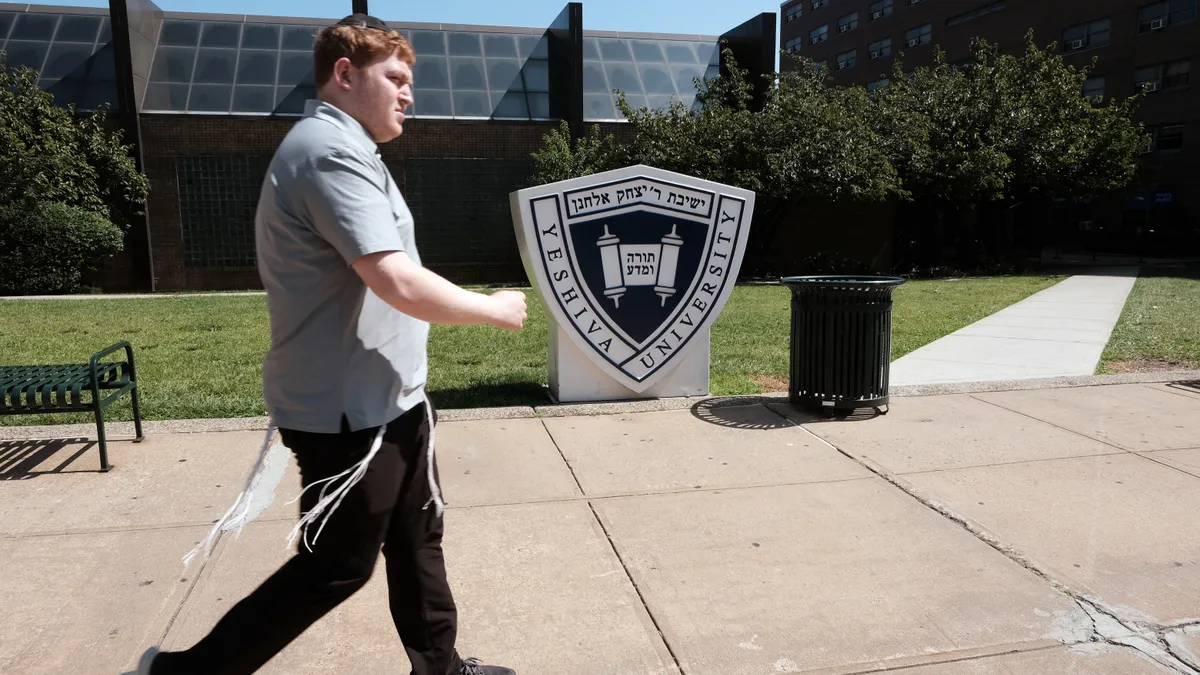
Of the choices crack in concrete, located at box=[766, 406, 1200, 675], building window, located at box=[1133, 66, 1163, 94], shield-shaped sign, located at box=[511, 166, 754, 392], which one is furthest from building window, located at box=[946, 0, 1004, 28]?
crack in concrete, located at box=[766, 406, 1200, 675]

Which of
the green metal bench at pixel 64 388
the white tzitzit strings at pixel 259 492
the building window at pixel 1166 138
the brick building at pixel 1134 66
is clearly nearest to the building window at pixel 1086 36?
the brick building at pixel 1134 66

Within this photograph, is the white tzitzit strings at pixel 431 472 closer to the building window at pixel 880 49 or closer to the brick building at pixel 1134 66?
the brick building at pixel 1134 66

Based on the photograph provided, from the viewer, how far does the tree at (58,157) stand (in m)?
16.5

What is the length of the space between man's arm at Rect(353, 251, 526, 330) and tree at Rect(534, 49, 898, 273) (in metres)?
16.4

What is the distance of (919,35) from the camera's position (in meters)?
55.2

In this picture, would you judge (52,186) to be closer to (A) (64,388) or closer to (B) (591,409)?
(A) (64,388)

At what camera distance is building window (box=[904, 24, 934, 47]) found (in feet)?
178

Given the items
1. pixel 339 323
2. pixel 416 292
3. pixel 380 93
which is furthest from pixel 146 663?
pixel 380 93

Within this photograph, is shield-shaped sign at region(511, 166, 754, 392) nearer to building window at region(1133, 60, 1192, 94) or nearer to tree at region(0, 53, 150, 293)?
tree at region(0, 53, 150, 293)

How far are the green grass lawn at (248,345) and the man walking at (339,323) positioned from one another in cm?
435

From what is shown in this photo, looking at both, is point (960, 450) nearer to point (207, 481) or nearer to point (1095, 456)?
point (1095, 456)

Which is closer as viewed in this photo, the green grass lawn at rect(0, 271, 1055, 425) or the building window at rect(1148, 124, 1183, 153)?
the green grass lawn at rect(0, 271, 1055, 425)

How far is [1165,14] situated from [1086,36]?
398 centimetres

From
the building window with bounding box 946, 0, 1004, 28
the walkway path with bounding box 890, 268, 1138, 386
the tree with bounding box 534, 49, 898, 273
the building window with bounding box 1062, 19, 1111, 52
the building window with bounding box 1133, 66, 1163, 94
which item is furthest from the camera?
the building window with bounding box 946, 0, 1004, 28
